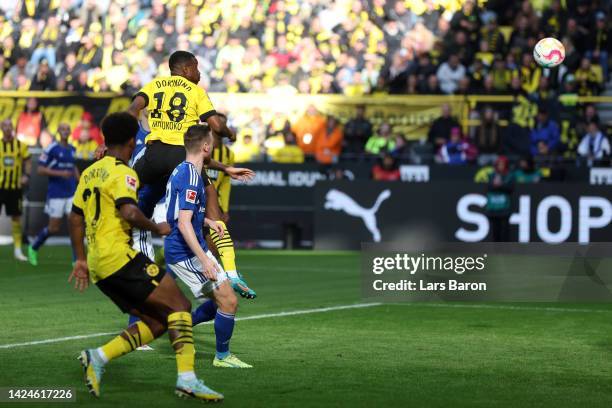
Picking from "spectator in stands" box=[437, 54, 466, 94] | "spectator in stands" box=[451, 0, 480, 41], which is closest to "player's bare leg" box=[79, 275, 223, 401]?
"spectator in stands" box=[437, 54, 466, 94]

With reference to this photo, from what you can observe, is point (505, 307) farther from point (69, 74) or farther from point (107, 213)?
point (69, 74)

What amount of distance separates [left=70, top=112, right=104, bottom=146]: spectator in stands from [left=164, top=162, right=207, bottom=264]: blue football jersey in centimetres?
1702

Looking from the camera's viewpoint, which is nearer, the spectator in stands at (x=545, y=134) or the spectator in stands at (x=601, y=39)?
the spectator in stands at (x=545, y=134)

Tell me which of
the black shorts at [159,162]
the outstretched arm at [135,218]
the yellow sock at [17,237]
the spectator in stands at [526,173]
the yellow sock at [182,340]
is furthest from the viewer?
the spectator in stands at [526,173]

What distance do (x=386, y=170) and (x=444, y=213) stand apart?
140 cm

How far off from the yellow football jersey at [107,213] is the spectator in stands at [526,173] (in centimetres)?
1583

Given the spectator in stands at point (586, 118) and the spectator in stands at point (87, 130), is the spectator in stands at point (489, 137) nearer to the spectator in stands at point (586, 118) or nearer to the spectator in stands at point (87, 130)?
the spectator in stands at point (586, 118)

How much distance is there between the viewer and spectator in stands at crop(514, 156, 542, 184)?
23.0 m

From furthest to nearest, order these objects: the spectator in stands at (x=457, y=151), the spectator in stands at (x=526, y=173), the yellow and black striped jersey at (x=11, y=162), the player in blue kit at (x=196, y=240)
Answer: the spectator in stands at (x=457, y=151) → the spectator in stands at (x=526, y=173) → the yellow and black striped jersey at (x=11, y=162) → the player in blue kit at (x=196, y=240)

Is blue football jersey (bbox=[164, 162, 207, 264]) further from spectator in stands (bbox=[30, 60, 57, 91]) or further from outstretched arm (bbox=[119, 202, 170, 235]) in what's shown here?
spectator in stands (bbox=[30, 60, 57, 91])

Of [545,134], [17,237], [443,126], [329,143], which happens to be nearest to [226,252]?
[17,237]

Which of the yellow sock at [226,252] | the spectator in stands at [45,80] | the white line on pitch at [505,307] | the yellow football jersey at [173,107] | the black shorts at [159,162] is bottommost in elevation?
the white line on pitch at [505,307]

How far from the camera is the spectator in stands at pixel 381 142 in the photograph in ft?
81.5

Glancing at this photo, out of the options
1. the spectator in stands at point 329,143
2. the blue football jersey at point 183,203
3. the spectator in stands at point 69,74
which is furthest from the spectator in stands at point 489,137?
the blue football jersey at point 183,203
